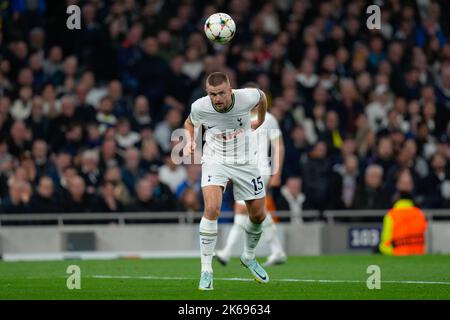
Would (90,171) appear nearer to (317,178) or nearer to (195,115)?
(317,178)

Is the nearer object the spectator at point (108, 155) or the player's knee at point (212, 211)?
the player's knee at point (212, 211)

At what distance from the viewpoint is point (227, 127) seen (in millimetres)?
12609

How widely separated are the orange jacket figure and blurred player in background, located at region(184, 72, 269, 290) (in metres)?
7.04

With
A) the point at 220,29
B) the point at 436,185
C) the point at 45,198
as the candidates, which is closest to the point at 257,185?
the point at 220,29

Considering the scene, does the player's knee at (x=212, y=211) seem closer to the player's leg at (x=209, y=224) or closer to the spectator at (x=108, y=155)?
the player's leg at (x=209, y=224)

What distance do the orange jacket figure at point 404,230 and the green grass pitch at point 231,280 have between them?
123cm

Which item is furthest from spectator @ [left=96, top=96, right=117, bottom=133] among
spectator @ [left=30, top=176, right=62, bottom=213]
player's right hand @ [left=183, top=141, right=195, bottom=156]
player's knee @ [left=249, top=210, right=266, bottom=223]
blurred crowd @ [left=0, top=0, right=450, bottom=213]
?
player's right hand @ [left=183, top=141, right=195, bottom=156]

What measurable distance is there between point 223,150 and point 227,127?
0.25 meters

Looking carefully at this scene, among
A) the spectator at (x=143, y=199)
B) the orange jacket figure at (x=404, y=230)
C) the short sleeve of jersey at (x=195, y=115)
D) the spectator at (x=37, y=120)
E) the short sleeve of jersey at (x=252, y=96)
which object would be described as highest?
the short sleeve of jersey at (x=252, y=96)

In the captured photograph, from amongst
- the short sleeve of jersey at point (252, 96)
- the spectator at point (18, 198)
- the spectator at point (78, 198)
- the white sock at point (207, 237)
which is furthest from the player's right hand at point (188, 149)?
the spectator at point (18, 198)

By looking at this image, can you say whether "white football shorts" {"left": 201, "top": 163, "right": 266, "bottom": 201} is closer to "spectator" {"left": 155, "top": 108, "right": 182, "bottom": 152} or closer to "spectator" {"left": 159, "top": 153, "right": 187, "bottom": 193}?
"spectator" {"left": 159, "top": 153, "right": 187, "bottom": 193}

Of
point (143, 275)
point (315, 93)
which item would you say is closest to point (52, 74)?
point (315, 93)

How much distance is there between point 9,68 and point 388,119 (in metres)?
7.34

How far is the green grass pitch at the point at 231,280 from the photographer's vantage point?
11438 millimetres
